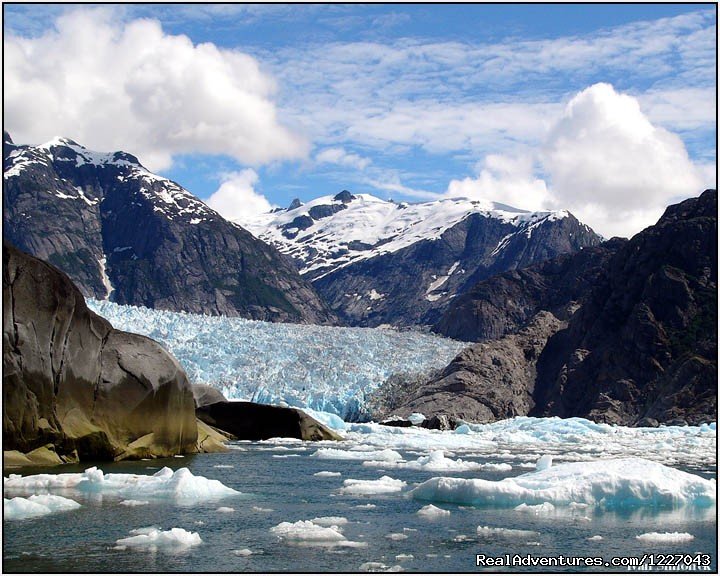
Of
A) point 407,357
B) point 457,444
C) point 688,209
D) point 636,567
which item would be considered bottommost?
point 636,567

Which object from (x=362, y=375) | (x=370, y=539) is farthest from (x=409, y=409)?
(x=370, y=539)

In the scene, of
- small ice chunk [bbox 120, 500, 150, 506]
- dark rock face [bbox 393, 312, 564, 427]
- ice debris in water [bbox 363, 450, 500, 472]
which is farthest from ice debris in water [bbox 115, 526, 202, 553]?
dark rock face [bbox 393, 312, 564, 427]

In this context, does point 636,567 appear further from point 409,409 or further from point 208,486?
point 409,409

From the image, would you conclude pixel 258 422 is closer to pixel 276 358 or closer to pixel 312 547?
pixel 276 358

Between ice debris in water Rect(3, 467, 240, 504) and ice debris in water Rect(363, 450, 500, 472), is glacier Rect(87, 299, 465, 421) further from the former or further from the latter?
ice debris in water Rect(3, 467, 240, 504)

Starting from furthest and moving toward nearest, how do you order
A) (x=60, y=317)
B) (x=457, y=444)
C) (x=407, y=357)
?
1. (x=407, y=357)
2. (x=457, y=444)
3. (x=60, y=317)

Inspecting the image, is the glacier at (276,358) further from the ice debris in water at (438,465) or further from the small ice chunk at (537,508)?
the small ice chunk at (537,508)

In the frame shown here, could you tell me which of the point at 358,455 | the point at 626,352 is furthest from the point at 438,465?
the point at 626,352
